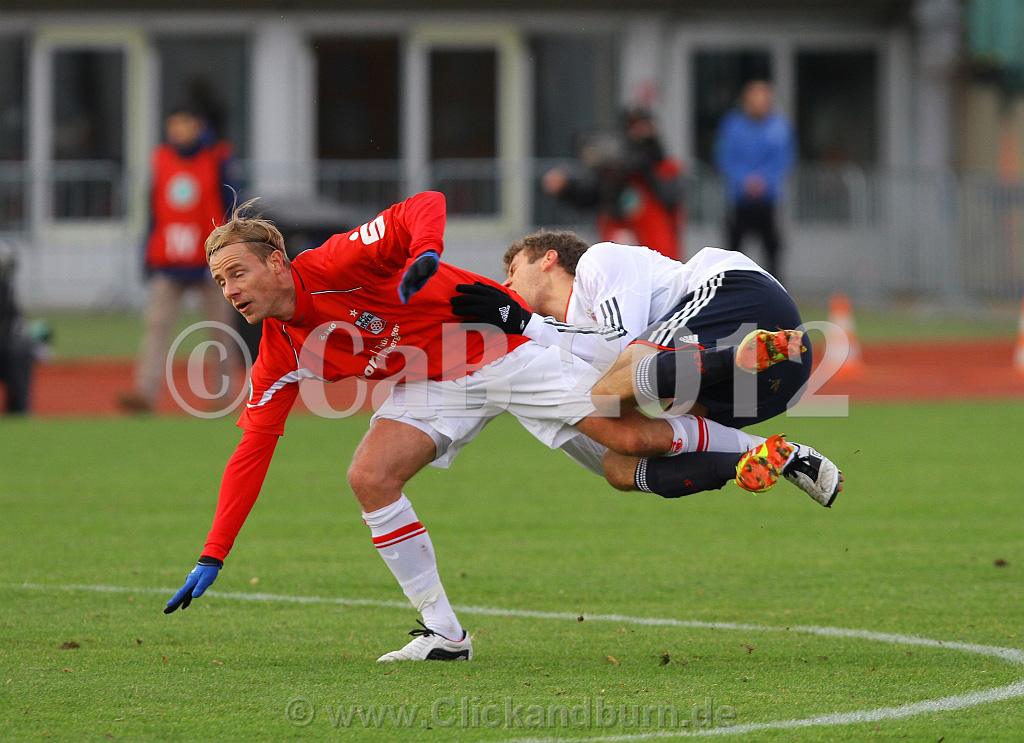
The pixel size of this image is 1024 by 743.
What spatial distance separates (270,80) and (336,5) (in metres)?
1.42

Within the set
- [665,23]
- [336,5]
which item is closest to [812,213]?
[665,23]

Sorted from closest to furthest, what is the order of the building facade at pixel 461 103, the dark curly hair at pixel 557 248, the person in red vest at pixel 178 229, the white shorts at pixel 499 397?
the white shorts at pixel 499 397 < the dark curly hair at pixel 557 248 < the person in red vest at pixel 178 229 < the building facade at pixel 461 103

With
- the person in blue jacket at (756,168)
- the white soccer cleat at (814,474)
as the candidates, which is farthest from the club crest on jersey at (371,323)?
the person in blue jacket at (756,168)

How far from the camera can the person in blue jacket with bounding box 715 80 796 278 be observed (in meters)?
17.2

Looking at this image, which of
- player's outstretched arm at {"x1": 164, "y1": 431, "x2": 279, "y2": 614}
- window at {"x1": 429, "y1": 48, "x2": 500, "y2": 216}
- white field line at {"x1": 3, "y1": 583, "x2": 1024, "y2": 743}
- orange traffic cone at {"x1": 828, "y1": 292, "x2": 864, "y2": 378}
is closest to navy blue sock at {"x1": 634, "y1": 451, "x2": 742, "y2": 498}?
white field line at {"x1": 3, "y1": 583, "x2": 1024, "y2": 743}

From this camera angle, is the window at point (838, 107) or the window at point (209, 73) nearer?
the window at point (209, 73)

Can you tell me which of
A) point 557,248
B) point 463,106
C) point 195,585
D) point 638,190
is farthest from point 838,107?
point 195,585

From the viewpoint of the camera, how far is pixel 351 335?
17.5ft

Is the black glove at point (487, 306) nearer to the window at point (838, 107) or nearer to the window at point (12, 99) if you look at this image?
the window at point (12, 99)

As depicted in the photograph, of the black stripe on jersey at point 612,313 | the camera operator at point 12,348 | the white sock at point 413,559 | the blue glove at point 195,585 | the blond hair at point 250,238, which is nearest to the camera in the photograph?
the blue glove at point 195,585

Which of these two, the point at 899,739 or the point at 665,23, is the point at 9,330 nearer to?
the point at 899,739

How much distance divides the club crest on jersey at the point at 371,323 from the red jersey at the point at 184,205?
6.73 meters

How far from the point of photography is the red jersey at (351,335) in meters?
5.21

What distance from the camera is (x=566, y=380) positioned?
17.9ft
